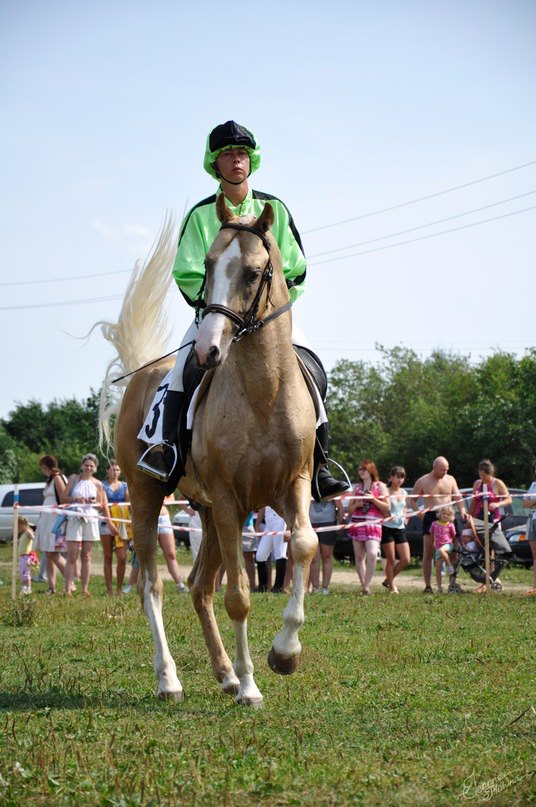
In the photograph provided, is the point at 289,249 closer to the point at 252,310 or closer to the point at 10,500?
the point at 252,310

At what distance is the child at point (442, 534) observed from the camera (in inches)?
701

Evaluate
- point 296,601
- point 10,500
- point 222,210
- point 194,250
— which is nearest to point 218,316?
point 222,210

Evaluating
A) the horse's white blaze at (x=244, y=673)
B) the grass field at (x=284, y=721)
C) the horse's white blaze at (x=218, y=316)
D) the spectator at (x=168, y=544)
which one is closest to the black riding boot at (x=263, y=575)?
the spectator at (x=168, y=544)

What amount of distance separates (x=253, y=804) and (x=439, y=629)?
7.19m

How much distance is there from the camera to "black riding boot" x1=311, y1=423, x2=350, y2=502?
7.53m

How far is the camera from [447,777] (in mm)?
4672

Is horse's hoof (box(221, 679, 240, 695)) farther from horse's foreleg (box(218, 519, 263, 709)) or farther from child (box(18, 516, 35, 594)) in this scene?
child (box(18, 516, 35, 594))

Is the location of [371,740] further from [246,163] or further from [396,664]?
[246,163]

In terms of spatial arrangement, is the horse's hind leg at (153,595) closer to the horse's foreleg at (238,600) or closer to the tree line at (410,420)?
the horse's foreleg at (238,600)

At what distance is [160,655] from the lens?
754cm

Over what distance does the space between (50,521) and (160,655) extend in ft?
37.5

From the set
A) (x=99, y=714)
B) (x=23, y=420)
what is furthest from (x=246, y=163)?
(x=23, y=420)

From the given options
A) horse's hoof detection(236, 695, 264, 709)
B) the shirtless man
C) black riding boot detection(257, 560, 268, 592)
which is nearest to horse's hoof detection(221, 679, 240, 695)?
horse's hoof detection(236, 695, 264, 709)

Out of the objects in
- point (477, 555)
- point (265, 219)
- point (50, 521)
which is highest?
point (265, 219)
